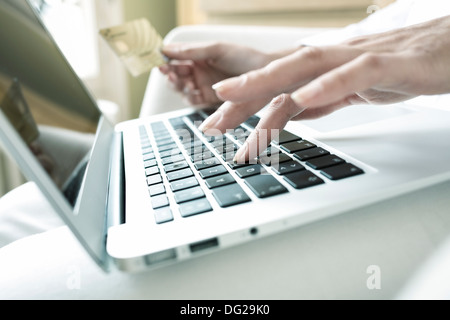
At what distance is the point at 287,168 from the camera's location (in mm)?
296

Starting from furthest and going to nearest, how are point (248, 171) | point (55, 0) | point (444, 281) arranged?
point (55, 0) < point (248, 171) < point (444, 281)

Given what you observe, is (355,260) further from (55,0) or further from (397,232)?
(55,0)

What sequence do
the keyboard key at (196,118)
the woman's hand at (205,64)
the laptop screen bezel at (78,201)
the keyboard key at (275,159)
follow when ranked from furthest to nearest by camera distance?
the woman's hand at (205,64), the keyboard key at (196,118), the keyboard key at (275,159), the laptop screen bezel at (78,201)

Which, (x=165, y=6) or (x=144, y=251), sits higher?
(x=165, y=6)

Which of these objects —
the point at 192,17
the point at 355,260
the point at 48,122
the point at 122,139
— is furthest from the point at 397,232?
the point at 192,17

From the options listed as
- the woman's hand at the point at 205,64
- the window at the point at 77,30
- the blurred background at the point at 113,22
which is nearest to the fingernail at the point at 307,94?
the woman's hand at the point at 205,64

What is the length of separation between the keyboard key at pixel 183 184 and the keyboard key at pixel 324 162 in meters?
0.10

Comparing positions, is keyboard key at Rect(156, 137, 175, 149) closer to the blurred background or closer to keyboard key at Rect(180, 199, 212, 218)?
keyboard key at Rect(180, 199, 212, 218)

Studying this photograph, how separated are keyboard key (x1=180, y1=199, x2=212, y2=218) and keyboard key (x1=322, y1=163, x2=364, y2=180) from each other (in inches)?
3.8

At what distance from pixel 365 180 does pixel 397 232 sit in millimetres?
42

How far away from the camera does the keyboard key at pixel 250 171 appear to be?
0.97 ft

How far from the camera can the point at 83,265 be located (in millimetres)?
252

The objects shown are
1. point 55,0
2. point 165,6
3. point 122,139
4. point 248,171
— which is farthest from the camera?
point 165,6

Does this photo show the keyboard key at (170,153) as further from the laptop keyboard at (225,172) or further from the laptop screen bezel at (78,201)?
the laptop screen bezel at (78,201)
